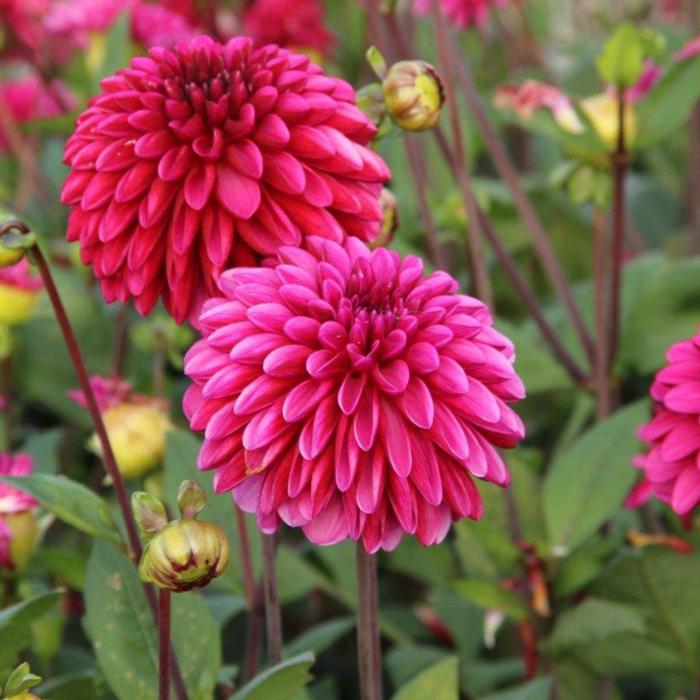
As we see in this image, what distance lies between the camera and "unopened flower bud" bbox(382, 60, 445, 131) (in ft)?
1.87

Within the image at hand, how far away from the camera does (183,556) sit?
41cm

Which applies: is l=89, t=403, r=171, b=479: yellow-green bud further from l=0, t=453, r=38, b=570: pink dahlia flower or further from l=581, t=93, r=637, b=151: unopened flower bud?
l=581, t=93, r=637, b=151: unopened flower bud

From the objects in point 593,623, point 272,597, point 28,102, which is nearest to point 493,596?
point 593,623

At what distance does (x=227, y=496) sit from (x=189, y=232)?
0.25 meters

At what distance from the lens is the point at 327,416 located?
1.37 feet

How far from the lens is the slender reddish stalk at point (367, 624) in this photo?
48 cm

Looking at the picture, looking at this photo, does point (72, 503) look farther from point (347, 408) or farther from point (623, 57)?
point (623, 57)

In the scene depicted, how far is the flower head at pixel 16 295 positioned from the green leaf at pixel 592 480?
15.2 inches

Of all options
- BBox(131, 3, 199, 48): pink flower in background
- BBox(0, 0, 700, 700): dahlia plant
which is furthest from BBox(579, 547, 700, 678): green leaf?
BBox(131, 3, 199, 48): pink flower in background

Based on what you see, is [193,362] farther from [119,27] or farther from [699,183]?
[699,183]

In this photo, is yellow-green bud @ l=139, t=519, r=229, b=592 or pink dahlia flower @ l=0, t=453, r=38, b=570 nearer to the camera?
yellow-green bud @ l=139, t=519, r=229, b=592

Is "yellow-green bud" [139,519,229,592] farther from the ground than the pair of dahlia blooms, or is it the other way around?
the pair of dahlia blooms

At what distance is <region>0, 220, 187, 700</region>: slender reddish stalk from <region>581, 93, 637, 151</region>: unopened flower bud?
43 cm

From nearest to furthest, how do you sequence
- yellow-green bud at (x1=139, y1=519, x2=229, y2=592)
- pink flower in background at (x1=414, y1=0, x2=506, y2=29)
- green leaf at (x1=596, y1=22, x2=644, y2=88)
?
yellow-green bud at (x1=139, y1=519, x2=229, y2=592) < green leaf at (x1=596, y1=22, x2=644, y2=88) < pink flower in background at (x1=414, y1=0, x2=506, y2=29)
